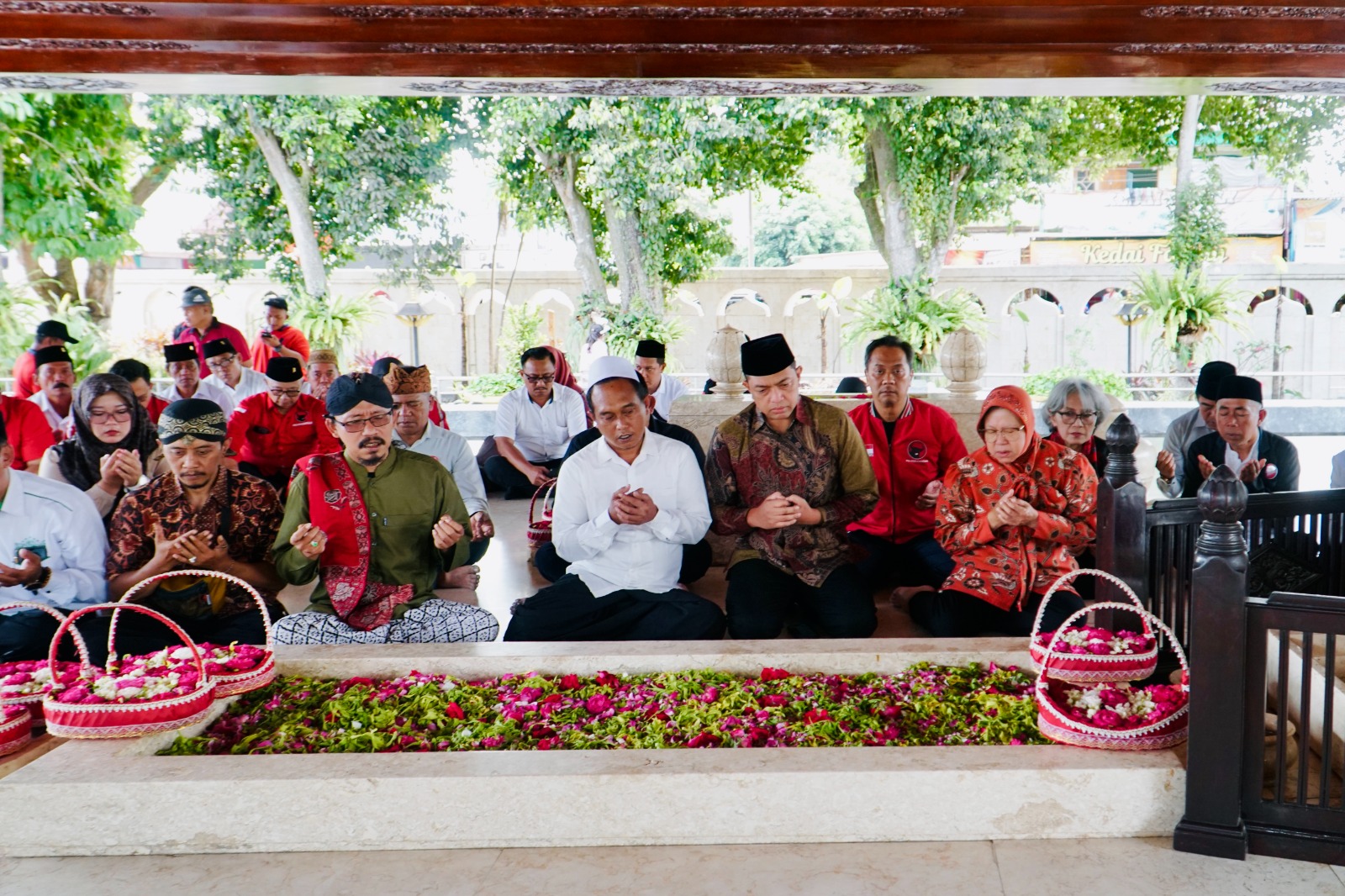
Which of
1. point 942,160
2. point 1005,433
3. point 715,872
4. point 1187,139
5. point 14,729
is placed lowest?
point 715,872

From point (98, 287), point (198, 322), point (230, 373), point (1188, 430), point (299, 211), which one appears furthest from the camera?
point (98, 287)

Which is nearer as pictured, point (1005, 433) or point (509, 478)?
point (1005, 433)

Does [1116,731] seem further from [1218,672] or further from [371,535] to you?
[371,535]

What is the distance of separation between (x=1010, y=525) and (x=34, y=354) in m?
5.53

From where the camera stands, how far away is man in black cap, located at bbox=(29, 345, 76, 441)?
6055 mm

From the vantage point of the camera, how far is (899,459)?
5.02m

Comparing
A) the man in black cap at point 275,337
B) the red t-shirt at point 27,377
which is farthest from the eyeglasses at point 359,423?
the man in black cap at point 275,337

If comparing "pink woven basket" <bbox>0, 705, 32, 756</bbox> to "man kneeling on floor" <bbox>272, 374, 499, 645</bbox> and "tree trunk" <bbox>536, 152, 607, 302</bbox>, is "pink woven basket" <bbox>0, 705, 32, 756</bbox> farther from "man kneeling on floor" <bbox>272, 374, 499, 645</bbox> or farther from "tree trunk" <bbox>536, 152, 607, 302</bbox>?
"tree trunk" <bbox>536, 152, 607, 302</bbox>

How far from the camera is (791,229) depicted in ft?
98.9

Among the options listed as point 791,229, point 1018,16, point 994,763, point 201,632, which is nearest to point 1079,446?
point 1018,16

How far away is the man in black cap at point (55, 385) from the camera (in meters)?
6.05

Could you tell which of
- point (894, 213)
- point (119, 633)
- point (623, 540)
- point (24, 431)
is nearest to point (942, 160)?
point (894, 213)

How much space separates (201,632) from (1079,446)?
3.84m

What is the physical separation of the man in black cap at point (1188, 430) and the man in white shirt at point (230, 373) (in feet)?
17.6
